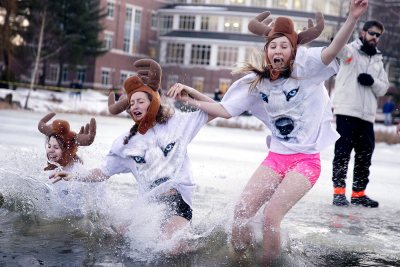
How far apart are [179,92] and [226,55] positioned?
2204 inches

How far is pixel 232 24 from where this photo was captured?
6122cm

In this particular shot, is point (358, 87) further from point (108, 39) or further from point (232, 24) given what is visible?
point (232, 24)

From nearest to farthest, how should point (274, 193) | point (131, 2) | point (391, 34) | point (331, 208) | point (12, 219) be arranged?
point (274, 193) → point (12, 219) → point (331, 208) → point (391, 34) → point (131, 2)

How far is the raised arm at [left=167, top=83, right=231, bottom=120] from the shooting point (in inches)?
176

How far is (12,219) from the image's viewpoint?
16.7 feet

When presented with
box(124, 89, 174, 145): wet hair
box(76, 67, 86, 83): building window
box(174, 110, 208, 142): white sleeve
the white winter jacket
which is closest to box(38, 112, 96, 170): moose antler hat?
box(124, 89, 174, 145): wet hair

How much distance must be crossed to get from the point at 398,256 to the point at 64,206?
9.10 ft

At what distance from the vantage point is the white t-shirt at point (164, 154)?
447 cm

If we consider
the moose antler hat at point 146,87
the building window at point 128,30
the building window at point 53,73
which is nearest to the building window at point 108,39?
the building window at point 128,30

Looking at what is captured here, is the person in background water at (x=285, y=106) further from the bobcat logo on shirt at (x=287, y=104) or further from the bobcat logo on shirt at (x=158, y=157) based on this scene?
the bobcat logo on shirt at (x=158, y=157)

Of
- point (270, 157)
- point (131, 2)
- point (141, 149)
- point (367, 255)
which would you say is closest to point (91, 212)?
point (141, 149)

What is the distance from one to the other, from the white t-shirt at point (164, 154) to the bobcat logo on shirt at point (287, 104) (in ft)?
1.68

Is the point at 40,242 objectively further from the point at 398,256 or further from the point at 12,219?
the point at 398,256

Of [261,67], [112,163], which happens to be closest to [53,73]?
[112,163]
